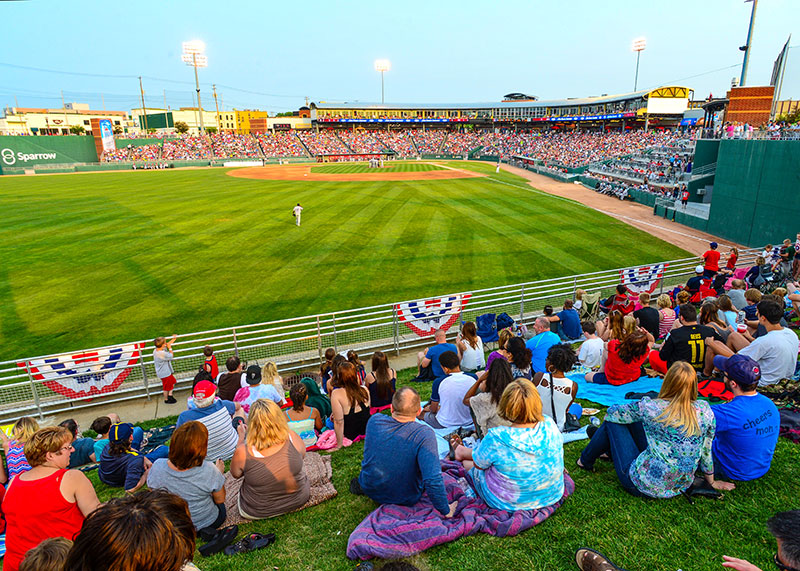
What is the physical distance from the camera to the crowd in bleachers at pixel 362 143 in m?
90.3

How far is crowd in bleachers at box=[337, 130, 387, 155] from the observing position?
90.3m

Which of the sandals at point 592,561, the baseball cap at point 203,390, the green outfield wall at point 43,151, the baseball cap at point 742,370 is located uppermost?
the green outfield wall at point 43,151

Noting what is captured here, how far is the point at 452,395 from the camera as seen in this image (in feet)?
19.8

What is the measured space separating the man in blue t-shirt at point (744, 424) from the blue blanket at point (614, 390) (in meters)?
2.24

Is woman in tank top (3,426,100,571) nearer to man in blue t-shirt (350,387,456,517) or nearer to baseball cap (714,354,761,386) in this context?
man in blue t-shirt (350,387,456,517)

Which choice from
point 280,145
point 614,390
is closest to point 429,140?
point 280,145

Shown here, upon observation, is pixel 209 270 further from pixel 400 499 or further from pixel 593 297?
pixel 400 499

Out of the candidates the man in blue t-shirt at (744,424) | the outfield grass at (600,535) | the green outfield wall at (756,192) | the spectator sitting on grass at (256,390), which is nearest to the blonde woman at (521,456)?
the outfield grass at (600,535)

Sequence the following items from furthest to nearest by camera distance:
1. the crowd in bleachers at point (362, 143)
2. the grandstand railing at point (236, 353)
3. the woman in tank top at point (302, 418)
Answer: the crowd in bleachers at point (362, 143) → the grandstand railing at point (236, 353) → the woman in tank top at point (302, 418)

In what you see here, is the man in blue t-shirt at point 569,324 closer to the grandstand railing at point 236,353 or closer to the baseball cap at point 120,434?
the grandstand railing at point 236,353

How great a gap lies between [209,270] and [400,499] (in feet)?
52.4

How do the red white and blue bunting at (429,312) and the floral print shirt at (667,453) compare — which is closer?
the floral print shirt at (667,453)

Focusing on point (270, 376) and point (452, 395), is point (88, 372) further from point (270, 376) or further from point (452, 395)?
point (452, 395)

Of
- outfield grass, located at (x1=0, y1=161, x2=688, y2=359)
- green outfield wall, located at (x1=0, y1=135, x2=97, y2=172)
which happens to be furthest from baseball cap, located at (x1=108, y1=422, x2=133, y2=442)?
green outfield wall, located at (x1=0, y1=135, x2=97, y2=172)
